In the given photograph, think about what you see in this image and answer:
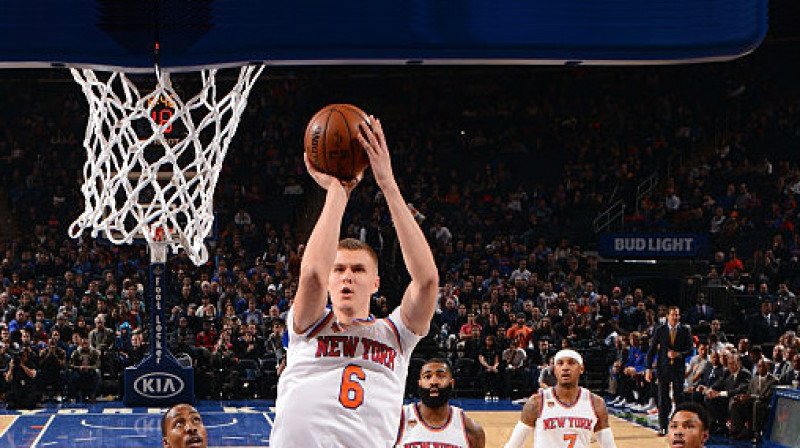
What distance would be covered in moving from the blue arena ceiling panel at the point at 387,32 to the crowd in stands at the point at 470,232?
8030mm

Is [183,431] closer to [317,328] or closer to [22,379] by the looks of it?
[317,328]

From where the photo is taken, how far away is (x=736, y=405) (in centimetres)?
1172

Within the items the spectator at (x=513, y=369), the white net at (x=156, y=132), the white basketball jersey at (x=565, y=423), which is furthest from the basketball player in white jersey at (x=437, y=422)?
the spectator at (x=513, y=369)

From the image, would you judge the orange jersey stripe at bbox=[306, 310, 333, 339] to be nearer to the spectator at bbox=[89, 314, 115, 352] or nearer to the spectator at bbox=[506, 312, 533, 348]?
the spectator at bbox=[89, 314, 115, 352]

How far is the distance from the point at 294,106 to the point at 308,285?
20.4 meters

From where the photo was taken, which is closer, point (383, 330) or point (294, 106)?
point (383, 330)

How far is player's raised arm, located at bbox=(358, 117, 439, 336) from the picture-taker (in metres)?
2.91

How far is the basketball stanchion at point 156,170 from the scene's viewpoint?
18.6 ft

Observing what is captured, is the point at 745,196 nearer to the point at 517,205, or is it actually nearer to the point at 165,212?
the point at 517,205

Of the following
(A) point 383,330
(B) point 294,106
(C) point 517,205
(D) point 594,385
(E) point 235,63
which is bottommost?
(D) point 594,385

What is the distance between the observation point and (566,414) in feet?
22.2

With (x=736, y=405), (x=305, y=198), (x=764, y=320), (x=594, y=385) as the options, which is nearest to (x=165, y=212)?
(x=736, y=405)

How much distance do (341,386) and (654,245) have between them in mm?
16883

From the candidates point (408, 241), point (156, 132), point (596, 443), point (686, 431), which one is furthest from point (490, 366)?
point (408, 241)
